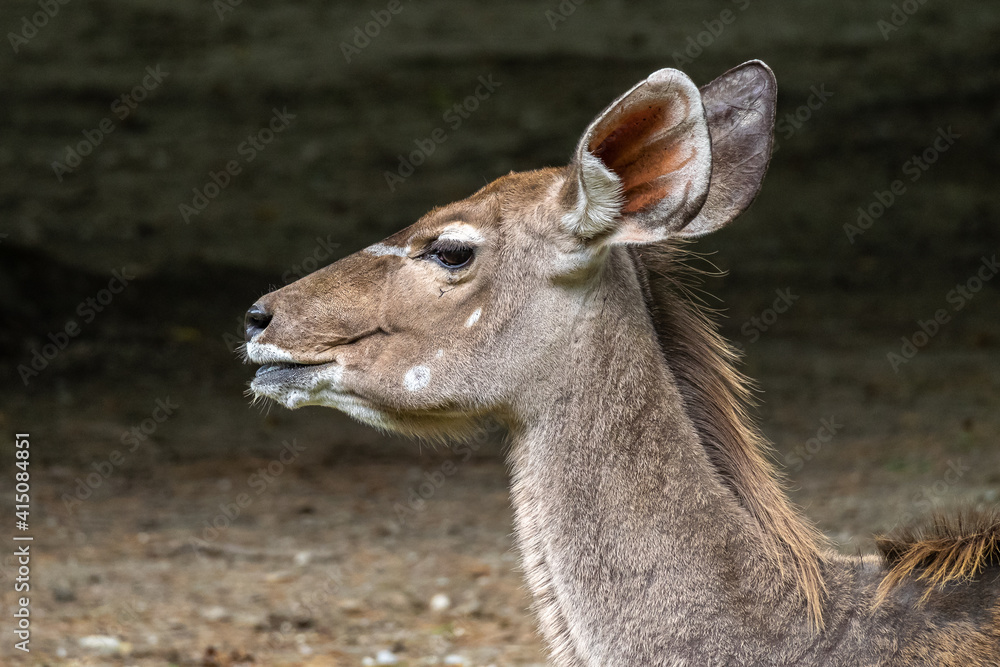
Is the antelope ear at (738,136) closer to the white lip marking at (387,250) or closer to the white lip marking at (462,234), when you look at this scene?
the white lip marking at (462,234)

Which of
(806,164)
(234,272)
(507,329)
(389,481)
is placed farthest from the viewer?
(806,164)

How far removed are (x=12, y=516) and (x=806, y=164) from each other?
30.7 feet

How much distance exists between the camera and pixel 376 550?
7.16 metres

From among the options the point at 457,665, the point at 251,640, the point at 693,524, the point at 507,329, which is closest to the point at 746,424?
the point at 693,524

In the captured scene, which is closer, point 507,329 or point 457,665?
point 507,329

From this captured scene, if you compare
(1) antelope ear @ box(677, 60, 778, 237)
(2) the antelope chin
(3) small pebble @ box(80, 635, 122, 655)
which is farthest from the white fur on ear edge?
(3) small pebble @ box(80, 635, 122, 655)

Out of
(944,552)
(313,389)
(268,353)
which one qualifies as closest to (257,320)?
(268,353)

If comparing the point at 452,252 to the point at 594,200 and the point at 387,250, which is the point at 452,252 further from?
the point at 594,200

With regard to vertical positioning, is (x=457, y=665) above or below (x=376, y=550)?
above

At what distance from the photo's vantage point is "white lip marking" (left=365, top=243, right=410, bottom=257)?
13.0 feet

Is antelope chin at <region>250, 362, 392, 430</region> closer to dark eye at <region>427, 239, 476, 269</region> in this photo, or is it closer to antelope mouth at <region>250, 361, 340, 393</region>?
antelope mouth at <region>250, 361, 340, 393</region>

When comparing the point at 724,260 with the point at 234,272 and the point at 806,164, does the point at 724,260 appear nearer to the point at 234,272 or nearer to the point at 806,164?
the point at 806,164

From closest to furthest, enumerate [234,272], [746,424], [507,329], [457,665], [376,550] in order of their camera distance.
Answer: [507,329] < [746,424] < [457,665] < [376,550] < [234,272]

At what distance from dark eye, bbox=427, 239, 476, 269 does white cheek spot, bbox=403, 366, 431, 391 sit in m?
0.36
